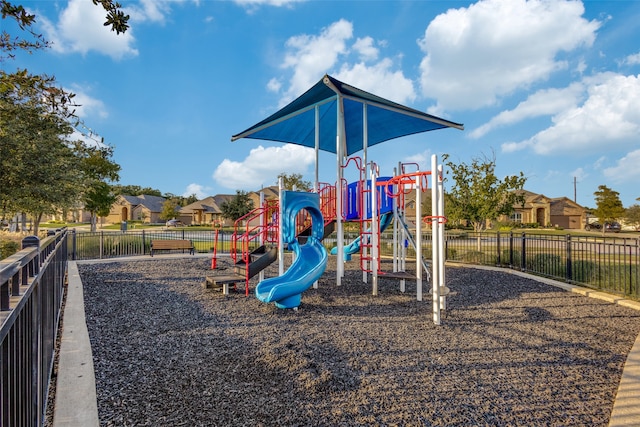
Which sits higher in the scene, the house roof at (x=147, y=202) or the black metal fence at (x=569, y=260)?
the house roof at (x=147, y=202)

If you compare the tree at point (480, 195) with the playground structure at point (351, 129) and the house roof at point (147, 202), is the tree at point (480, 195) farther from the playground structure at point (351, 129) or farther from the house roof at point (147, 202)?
the house roof at point (147, 202)

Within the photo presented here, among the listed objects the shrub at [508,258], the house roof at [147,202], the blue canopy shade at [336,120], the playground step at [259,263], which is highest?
the house roof at [147,202]

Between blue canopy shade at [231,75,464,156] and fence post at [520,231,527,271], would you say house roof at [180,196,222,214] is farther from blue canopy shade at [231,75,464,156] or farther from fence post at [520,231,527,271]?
fence post at [520,231,527,271]

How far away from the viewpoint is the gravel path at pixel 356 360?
3.36m

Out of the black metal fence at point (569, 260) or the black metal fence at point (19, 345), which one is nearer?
the black metal fence at point (19, 345)

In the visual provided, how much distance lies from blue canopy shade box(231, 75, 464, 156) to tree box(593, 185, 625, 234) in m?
44.9

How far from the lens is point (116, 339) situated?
5324 mm

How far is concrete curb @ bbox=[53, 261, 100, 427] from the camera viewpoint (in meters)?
3.15

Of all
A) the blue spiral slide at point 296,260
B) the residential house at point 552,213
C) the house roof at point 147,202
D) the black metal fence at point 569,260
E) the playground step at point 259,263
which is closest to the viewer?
the blue spiral slide at point 296,260

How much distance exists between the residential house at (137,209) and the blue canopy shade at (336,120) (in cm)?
6923

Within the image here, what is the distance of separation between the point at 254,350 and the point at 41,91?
3.83m

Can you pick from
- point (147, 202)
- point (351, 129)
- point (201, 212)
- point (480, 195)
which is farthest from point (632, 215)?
point (147, 202)

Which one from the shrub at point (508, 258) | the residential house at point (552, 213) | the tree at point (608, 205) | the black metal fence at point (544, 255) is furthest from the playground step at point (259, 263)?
the residential house at point (552, 213)

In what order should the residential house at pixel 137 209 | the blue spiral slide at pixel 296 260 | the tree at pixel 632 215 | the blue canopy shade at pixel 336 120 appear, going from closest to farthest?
1. the blue spiral slide at pixel 296 260
2. the blue canopy shade at pixel 336 120
3. the tree at pixel 632 215
4. the residential house at pixel 137 209
